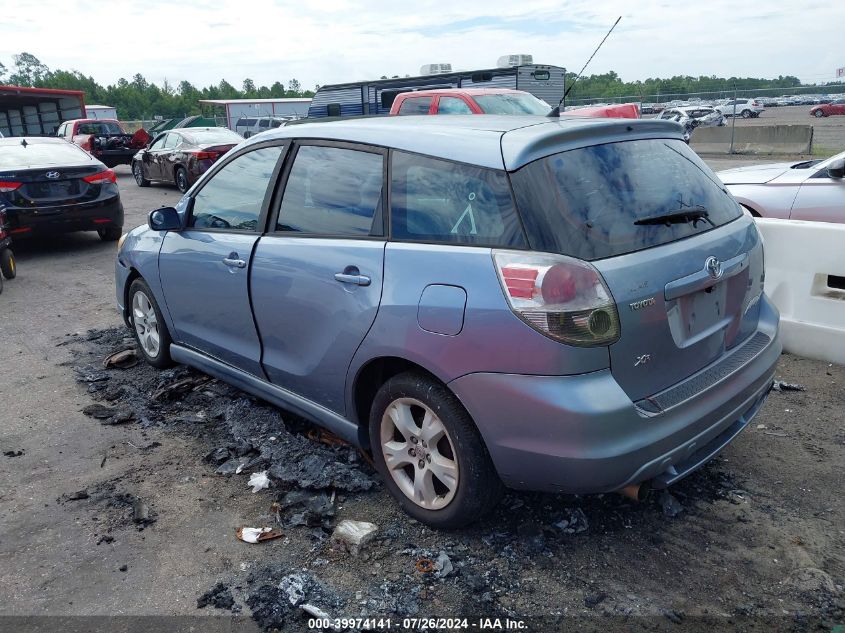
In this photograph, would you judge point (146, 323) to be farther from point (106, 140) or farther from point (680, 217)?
point (106, 140)

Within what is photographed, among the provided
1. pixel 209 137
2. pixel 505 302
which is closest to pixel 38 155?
pixel 209 137

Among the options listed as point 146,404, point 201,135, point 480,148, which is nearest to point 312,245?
point 480,148

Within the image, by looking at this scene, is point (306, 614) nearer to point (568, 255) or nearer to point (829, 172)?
point (568, 255)

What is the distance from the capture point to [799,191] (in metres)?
6.30

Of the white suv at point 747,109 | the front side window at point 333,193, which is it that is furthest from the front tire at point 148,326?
the white suv at point 747,109

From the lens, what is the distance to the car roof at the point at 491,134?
2.80m

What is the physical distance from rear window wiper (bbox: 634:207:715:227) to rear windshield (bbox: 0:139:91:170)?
9107 millimetres

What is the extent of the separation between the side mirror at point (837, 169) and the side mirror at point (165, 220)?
5.42m

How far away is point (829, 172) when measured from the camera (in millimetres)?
6105

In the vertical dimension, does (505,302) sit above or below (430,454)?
above

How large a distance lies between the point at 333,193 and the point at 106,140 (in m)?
23.1

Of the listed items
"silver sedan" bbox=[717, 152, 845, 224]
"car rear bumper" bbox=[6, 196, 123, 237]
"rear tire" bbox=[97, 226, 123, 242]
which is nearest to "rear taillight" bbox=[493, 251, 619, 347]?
"silver sedan" bbox=[717, 152, 845, 224]

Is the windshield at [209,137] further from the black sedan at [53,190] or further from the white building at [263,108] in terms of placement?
the white building at [263,108]

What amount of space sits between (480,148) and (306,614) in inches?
77.4
